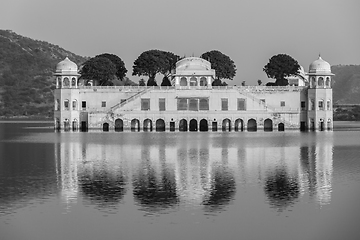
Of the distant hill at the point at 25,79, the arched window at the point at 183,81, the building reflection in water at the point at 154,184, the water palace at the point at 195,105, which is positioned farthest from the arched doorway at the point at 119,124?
the distant hill at the point at 25,79

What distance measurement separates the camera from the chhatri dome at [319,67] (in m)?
84.2

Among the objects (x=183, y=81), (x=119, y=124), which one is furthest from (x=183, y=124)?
(x=119, y=124)

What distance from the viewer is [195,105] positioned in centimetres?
8256

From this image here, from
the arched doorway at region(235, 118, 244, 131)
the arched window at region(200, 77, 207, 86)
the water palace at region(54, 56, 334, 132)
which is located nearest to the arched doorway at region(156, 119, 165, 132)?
the water palace at region(54, 56, 334, 132)

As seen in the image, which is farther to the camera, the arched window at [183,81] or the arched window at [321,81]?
the arched window at [183,81]

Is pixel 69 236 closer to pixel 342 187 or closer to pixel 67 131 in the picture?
pixel 342 187

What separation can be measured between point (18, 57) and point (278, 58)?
91032mm

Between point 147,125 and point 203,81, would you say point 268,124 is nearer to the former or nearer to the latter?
point 203,81

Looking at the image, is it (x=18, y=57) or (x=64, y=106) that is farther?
(x=18, y=57)

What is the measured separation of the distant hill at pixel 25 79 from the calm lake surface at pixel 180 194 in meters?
107

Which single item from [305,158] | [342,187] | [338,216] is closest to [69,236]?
[338,216]

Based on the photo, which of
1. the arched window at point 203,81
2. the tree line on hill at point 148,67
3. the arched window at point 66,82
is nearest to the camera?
the arched window at point 66,82

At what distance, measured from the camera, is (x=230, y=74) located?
336 ft

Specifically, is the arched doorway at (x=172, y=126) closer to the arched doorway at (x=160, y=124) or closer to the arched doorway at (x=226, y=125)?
the arched doorway at (x=160, y=124)
